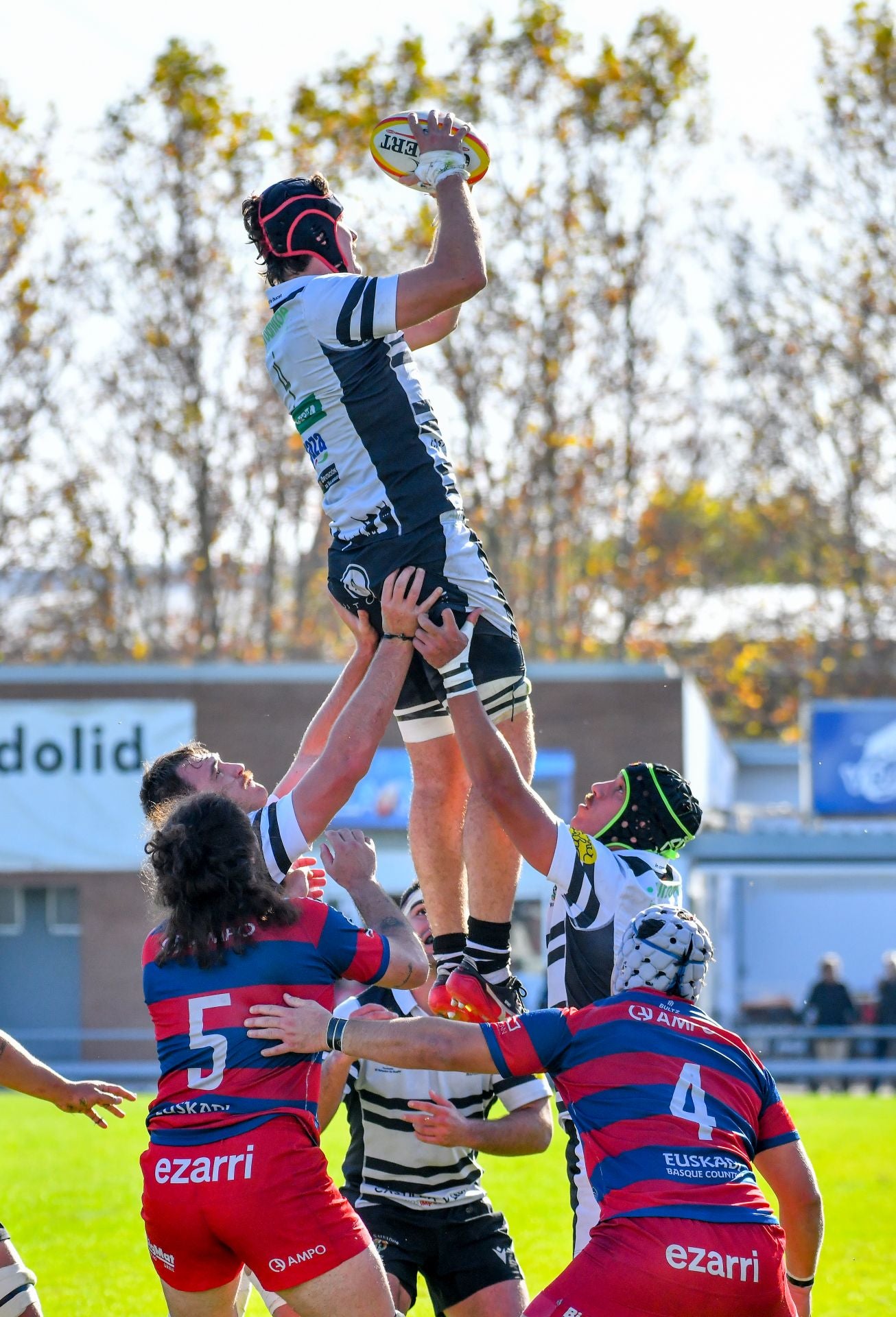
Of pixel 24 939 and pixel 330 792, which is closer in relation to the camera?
pixel 330 792

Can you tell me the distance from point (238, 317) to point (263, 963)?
947 inches

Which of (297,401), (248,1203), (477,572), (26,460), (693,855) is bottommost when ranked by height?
(693,855)

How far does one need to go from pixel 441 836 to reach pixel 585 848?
47cm

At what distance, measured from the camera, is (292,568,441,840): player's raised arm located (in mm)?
4695

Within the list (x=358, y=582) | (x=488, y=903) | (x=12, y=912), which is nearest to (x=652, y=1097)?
(x=488, y=903)

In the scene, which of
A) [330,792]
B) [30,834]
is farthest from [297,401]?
[30,834]

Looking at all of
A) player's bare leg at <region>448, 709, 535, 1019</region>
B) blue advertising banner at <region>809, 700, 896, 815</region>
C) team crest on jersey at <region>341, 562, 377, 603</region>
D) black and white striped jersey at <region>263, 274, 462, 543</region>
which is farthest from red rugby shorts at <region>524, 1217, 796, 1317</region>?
blue advertising banner at <region>809, 700, 896, 815</region>

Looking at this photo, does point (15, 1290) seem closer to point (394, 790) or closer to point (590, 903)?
point (590, 903)

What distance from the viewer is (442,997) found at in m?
4.99

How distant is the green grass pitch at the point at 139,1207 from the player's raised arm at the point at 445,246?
5418 millimetres

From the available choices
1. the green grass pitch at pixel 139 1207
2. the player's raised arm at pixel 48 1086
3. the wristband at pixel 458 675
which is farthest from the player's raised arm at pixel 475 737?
the green grass pitch at pixel 139 1207

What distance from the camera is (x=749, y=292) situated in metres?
28.3

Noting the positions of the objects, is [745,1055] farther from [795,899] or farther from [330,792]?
[795,899]

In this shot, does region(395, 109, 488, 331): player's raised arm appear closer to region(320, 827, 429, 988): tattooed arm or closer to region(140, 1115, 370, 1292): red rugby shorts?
region(320, 827, 429, 988): tattooed arm
